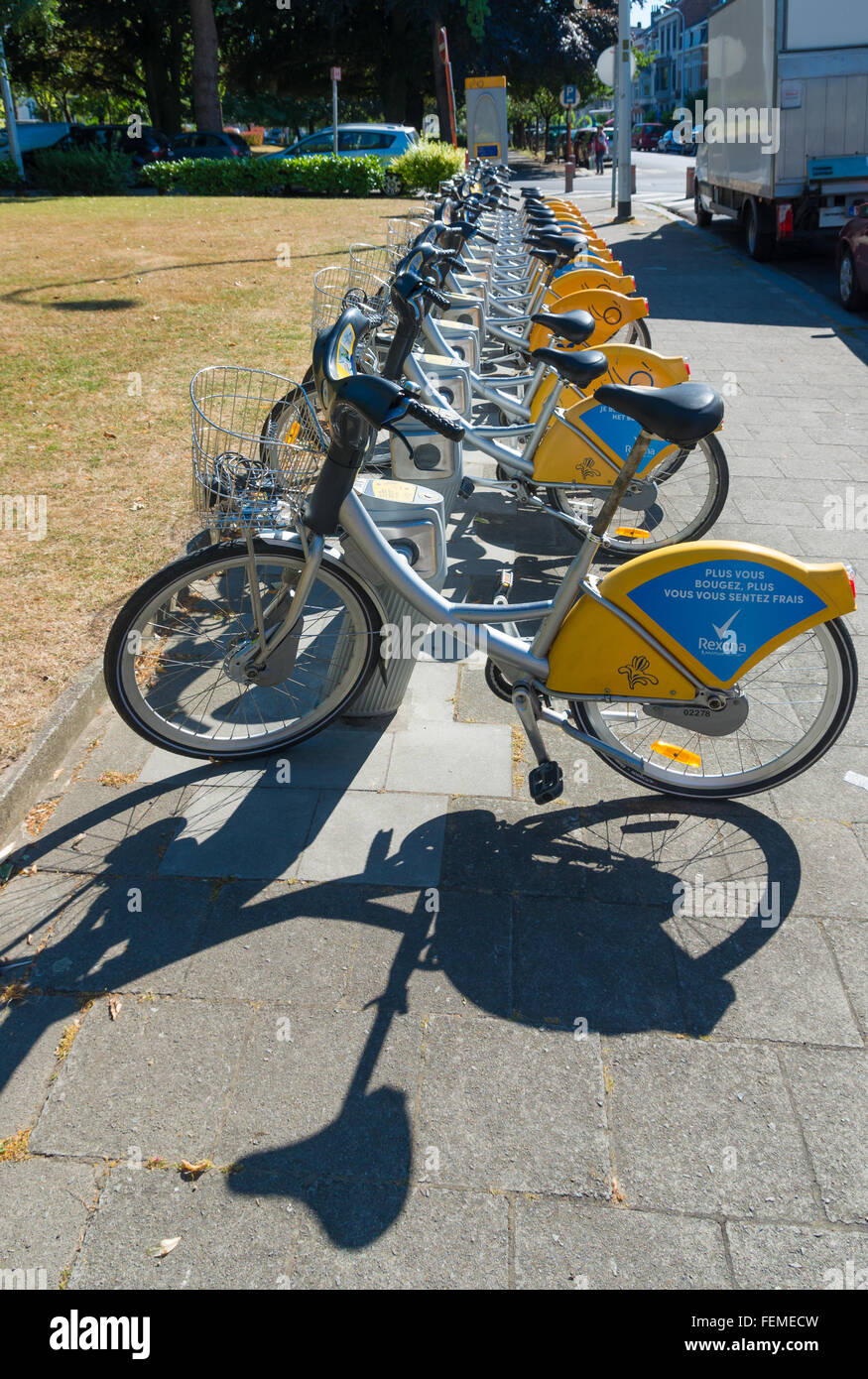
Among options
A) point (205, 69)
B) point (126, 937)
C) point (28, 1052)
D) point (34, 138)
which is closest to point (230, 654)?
point (126, 937)

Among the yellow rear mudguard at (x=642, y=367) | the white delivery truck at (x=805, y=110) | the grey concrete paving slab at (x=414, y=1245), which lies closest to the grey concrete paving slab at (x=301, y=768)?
the grey concrete paving slab at (x=414, y=1245)

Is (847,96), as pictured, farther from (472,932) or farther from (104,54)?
(104,54)

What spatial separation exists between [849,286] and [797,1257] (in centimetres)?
1086

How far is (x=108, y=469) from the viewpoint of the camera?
595cm

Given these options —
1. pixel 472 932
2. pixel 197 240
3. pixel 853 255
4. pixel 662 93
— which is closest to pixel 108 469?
pixel 472 932

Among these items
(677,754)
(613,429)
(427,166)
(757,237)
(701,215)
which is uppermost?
(427,166)

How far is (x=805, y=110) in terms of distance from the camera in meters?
12.5

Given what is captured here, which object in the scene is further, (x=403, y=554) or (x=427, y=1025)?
(x=403, y=554)

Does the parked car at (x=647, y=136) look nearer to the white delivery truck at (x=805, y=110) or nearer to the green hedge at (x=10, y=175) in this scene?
the green hedge at (x=10, y=175)

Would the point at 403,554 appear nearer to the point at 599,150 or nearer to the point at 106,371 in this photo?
the point at 106,371

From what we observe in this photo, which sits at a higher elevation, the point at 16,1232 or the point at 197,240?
the point at 197,240

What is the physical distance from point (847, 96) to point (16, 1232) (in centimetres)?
1401
